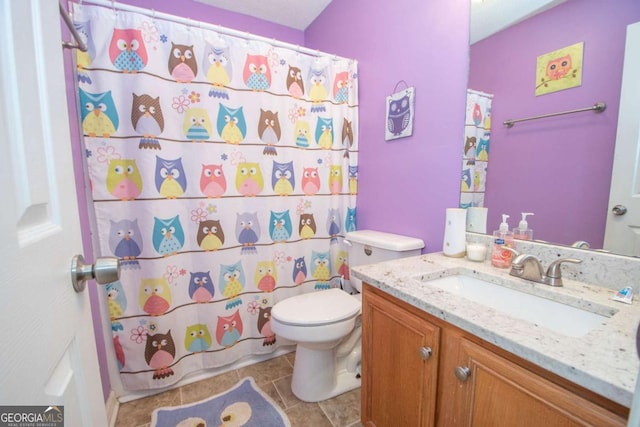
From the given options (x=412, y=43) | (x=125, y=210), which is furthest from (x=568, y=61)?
(x=125, y=210)

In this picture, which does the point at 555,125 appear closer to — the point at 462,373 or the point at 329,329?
the point at 462,373

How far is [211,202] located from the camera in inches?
58.4

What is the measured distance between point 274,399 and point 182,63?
1.84m

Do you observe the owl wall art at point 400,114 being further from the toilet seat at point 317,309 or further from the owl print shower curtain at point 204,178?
the toilet seat at point 317,309

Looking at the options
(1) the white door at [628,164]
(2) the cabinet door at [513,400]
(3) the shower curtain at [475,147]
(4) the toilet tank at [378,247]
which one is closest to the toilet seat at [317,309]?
(4) the toilet tank at [378,247]

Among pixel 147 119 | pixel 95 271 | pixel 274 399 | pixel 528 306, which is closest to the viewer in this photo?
pixel 95 271

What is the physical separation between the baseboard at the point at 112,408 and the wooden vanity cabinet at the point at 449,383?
1.21 metres

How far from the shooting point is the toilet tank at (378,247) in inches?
54.6

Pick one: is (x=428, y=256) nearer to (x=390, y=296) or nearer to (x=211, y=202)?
(x=390, y=296)

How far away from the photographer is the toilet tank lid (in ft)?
4.51

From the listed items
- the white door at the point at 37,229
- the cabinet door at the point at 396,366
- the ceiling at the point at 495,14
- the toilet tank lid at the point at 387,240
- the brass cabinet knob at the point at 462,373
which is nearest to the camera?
the white door at the point at 37,229

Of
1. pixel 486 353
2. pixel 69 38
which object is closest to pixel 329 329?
pixel 486 353

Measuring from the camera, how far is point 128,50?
4.12 ft

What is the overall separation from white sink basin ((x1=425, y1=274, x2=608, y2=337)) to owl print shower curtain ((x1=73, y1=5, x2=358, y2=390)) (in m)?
0.96
